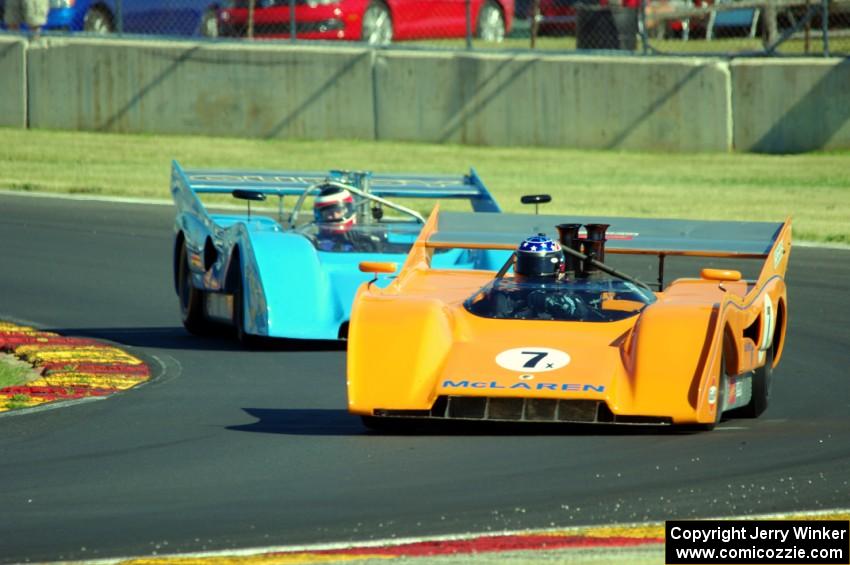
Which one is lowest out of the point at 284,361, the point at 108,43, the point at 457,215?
the point at 284,361

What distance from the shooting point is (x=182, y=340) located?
12.4 m

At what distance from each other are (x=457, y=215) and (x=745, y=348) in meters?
2.65

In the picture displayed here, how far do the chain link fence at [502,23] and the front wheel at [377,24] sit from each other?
14 mm

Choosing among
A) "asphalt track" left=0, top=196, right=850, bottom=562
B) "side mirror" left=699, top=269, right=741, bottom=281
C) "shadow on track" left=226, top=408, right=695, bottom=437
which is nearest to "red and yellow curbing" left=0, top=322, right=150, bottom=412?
"asphalt track" left=0, top=196, right=850, bottom=562

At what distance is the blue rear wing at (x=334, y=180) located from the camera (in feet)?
43.5

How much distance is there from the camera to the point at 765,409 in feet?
30.2

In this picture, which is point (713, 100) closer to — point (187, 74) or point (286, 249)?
point (187, 74)

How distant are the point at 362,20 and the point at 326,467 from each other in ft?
56.9

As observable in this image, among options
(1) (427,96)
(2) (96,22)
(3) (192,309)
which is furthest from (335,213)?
(2) (96,22)

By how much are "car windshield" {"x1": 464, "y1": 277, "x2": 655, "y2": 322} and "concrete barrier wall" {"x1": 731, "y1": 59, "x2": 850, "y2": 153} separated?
Result: 1193 cm

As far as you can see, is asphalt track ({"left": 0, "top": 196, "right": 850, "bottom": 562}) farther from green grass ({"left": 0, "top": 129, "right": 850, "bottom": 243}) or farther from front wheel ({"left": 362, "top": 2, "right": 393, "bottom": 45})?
front wheel ({"left": 362, "top": 2, "right": 393, "bottom": 45})

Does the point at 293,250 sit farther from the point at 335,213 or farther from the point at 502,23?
the point at 502,23

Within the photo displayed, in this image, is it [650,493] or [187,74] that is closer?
[650,493]

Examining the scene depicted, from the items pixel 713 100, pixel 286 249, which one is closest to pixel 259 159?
pixel 713 100
